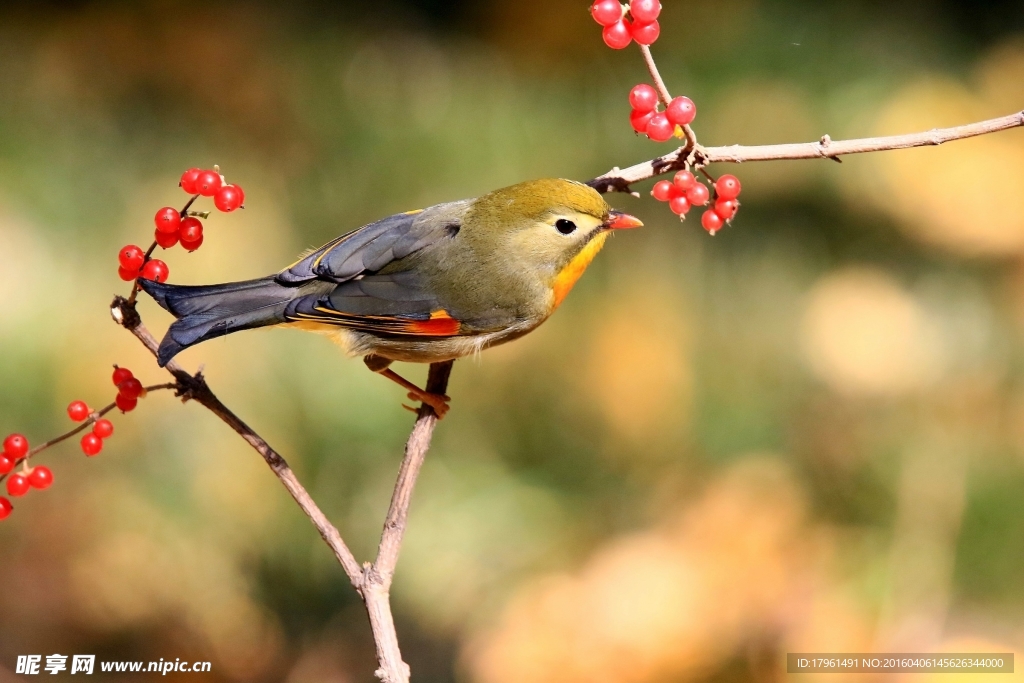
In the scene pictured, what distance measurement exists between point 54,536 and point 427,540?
1299 mm

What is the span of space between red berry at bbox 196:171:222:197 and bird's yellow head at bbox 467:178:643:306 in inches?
21.4

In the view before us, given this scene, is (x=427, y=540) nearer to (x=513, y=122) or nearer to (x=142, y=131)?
(x=513, y=122)

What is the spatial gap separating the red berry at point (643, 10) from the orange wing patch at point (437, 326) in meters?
0.66

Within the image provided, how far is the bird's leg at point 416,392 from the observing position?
165 cm

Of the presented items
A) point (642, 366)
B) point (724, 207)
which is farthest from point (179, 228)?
point (642, 366)

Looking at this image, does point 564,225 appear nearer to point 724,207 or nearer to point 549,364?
point 724,207

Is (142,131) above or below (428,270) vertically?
above

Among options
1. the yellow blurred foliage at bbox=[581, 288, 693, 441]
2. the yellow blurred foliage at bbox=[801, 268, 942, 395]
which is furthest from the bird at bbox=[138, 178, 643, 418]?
the yellow blurred foliage at bbox=[801, 268, 942, 395]

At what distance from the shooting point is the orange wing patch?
1.70 metres

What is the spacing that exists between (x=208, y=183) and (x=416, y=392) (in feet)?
1.96

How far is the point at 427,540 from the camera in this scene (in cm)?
331

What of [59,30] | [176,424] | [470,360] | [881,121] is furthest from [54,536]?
[881,121]

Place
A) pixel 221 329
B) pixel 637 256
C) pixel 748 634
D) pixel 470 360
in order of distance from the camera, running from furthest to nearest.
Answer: pixel 637 256 → pixel 470 360 → pixel 748 634 → pixel 221 329

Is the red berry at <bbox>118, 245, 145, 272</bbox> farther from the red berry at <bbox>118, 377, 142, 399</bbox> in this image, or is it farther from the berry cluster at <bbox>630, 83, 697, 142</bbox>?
the berry cluster at <bbox>630, 83, 697, 142</bbox>
